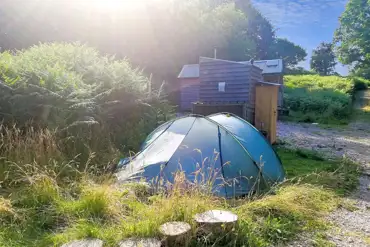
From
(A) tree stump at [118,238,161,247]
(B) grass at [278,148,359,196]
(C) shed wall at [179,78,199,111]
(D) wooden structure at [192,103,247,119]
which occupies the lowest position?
(B) grass at [278,148,359,196]

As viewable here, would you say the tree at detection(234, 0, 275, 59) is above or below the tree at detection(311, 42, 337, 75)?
above

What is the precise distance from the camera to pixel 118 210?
2.89 m

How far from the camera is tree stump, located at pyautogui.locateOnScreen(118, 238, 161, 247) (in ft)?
7.38

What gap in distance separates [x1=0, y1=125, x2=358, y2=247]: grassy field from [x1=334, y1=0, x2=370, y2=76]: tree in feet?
81.4

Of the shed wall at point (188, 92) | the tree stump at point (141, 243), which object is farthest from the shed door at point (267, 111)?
the shed wall at point (188, 92)

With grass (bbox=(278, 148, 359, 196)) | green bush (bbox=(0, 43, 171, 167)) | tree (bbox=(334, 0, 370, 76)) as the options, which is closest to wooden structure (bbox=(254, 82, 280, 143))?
grass (bbox=(278, 148, 359, 196))

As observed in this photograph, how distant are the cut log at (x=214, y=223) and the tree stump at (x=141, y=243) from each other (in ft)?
1.40

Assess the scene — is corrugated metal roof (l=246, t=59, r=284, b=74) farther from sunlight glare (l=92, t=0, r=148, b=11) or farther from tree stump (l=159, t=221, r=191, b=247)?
tree stump (l=159, t=221, r=191, b=247)

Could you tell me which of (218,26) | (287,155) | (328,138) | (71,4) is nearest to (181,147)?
(287,155)

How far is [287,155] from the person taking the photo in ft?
21.2

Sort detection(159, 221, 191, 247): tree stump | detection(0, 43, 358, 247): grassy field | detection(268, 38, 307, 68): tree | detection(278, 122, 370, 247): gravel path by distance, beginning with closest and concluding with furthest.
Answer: detection(159, 221, 191, 247): tree stump < detection(0, 43, 358, 247): grassy field < detection(278, 122, 370, 247): gravel path < detection(268, 38, 307, 68): tree

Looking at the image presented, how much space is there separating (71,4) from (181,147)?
43.7ft

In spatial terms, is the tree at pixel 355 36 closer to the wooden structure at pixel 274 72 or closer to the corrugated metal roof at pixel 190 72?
the wooden structure at pixel 274 72

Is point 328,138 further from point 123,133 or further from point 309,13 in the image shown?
point 123,133
